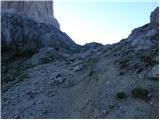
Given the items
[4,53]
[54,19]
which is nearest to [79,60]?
[4,53]

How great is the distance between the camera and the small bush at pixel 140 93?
916 inches

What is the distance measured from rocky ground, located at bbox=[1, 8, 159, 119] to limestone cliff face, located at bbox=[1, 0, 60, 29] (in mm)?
44501

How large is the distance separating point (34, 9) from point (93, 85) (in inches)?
2421

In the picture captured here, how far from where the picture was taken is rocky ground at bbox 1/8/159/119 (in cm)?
2327

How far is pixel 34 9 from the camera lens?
281ft

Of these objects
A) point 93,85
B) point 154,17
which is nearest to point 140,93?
point 93,85

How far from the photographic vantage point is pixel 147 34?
1355 inches

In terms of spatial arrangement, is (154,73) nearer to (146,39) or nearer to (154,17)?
(146,39)

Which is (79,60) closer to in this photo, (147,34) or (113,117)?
(147,34)

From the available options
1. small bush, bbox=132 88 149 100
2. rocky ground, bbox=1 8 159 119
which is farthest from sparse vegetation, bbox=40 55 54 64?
small bush, bbox=132 88 149 100

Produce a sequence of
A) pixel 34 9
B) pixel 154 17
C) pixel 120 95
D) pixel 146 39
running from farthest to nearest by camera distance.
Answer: pixel 34 9 < pixel 154 17 < pixel 146 39 < pixel 120 95

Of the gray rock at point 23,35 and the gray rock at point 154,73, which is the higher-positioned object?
the gray rock at point 23,35

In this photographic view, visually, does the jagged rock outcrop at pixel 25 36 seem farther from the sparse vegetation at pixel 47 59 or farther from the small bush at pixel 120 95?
the small bush at pixel 120 95

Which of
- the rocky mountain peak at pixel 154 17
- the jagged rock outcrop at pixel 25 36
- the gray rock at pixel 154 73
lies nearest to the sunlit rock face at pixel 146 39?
the rocky mountain peak at pixel 154 17
